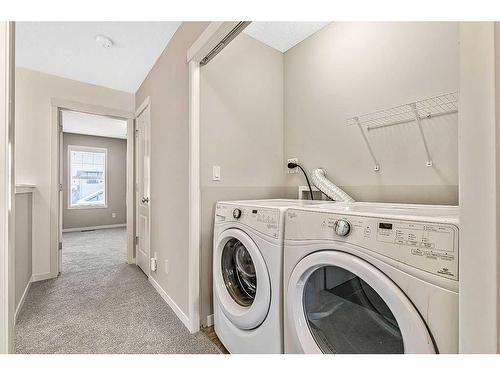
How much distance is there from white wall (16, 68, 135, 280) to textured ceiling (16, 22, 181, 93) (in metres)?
0.16

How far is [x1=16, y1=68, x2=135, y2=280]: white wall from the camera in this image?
7.95 ft

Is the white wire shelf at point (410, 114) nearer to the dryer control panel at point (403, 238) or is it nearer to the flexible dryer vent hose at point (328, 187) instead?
the flexible dryer vent hose at point (328, 187)

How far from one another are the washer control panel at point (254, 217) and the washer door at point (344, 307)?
9.0 inches

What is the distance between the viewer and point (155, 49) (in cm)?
220

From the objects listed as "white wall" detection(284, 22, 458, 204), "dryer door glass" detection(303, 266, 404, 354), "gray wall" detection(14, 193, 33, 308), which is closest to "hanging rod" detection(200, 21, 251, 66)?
"white wall" detection(284, 22, 458, 204)

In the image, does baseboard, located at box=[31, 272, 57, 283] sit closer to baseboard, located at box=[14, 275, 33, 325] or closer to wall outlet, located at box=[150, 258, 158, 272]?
baseboard, located at box=[14, 275, 33, 325]

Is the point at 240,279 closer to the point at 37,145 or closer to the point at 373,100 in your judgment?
the point at 373,100

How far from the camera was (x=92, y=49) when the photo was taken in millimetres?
2188

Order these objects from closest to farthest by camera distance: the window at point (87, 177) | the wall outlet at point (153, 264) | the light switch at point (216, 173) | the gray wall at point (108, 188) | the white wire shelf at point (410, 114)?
the white wire shelf at point (410, 114) < the light switch at point (216, 173) < the wall outlet at point (153, 264) < the gray wall at point (108, 188) < the window at point (87, 177)

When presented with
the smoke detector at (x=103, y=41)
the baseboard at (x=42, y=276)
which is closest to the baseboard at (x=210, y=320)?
the baseboard at (x=42, y=276)

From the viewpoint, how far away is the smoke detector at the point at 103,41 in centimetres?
201

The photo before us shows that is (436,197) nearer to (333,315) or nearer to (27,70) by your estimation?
(333,315)

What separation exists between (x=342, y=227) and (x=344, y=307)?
1.17 ft

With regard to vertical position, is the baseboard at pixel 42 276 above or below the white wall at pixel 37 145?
below
